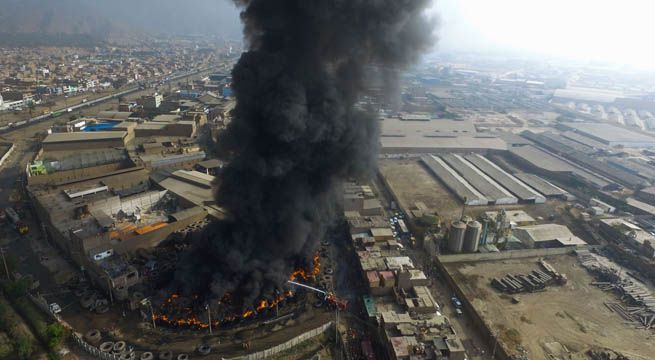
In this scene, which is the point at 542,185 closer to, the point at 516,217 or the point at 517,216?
the point at 517,216

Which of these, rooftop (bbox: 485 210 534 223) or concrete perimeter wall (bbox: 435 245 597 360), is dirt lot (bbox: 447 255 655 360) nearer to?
concrete perimeter wall (bbox: 435 245 597 360)

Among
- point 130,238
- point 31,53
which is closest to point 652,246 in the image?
point 130,238

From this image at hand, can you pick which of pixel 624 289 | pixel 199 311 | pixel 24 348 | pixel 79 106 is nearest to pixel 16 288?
pixel 24 348

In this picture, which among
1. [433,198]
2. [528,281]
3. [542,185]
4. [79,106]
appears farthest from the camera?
[79,106]

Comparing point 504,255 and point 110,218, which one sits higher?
point 110,218

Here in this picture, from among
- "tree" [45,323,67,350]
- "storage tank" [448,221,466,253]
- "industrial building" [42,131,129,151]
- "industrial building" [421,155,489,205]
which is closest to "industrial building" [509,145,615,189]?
"industrial building" [421,155,489,205]

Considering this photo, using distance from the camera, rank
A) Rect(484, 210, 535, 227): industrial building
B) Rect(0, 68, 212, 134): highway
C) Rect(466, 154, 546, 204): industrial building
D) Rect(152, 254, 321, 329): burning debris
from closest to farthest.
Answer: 1. Rect(152, 254, 321, 329): burning debris
2. Rect(484, 210, 535, 227): industrial building
3. Rect(466, 154, 546, 204): industrial building
4. Rect(0, 68, 212, 134): highway

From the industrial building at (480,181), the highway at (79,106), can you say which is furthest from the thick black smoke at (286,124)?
the highway at (79,106)
